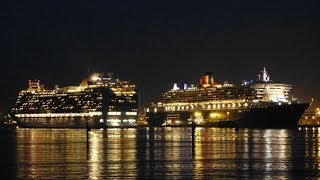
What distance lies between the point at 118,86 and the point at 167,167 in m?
100

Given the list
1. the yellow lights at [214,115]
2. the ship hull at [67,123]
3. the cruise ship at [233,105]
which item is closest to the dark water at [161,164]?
the cruise ship at [233,105]

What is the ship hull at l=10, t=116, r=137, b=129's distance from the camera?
415 feet

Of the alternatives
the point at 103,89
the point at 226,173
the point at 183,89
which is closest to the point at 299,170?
the point at 226,173

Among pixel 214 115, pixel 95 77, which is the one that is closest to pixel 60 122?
pixel 95 77

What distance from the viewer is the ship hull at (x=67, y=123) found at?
126438 mm

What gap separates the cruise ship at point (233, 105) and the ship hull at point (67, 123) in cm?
1079

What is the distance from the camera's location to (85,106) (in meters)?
129

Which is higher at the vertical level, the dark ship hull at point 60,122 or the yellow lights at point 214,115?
the yellow lights at point 214,115

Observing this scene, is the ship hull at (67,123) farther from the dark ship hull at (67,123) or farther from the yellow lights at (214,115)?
the yellow lights at (214,115)

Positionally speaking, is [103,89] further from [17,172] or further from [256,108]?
[17,172]

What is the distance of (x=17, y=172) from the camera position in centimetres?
3183

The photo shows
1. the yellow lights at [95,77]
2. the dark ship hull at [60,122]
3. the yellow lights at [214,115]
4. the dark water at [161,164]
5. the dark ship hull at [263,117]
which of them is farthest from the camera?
the yellow lights at [95,77]

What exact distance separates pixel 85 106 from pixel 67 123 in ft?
18.3

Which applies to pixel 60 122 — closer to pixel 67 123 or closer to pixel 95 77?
pixel 67 123
